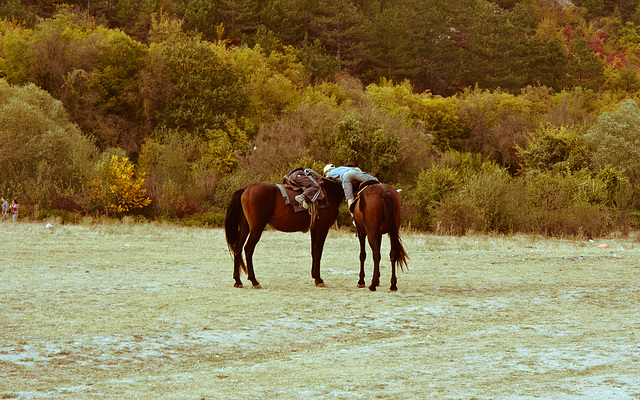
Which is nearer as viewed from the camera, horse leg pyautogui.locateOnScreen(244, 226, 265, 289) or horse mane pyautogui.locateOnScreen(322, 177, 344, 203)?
horse leg pyautogui.locateOnScreen(244, 226, 265, 289)

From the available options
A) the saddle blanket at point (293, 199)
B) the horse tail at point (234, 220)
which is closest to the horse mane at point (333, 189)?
the saddle blanket at point (293, 199)

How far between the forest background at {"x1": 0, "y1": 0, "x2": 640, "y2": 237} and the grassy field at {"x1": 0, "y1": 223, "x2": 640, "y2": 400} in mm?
20701

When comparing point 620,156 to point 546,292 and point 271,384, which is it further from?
point 271,384

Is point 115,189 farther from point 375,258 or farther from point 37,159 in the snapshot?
point 375,258

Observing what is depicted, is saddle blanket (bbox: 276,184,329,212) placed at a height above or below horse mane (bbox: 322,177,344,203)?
below

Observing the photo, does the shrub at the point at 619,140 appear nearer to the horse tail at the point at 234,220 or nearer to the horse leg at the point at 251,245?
the horse tail at the point at 234,220

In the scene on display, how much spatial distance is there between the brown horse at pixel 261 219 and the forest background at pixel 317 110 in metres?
21.5

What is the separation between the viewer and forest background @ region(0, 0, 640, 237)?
41.4 meters

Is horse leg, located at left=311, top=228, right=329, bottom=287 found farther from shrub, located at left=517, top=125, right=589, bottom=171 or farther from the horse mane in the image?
shrub, located at left=517, top=125, right=589, bottom=171

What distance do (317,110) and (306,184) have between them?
40.6 m

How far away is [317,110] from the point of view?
55031 mm

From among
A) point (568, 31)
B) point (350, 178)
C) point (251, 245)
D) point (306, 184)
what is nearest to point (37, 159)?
point (251, 245)

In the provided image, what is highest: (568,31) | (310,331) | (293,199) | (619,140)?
(568,31)

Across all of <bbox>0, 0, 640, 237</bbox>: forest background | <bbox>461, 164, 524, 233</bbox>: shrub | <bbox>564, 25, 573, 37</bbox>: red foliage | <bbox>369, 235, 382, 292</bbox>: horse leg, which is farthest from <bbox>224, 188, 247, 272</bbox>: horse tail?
<bbox>564, 25, 573, 37</bbox>: red foliage
